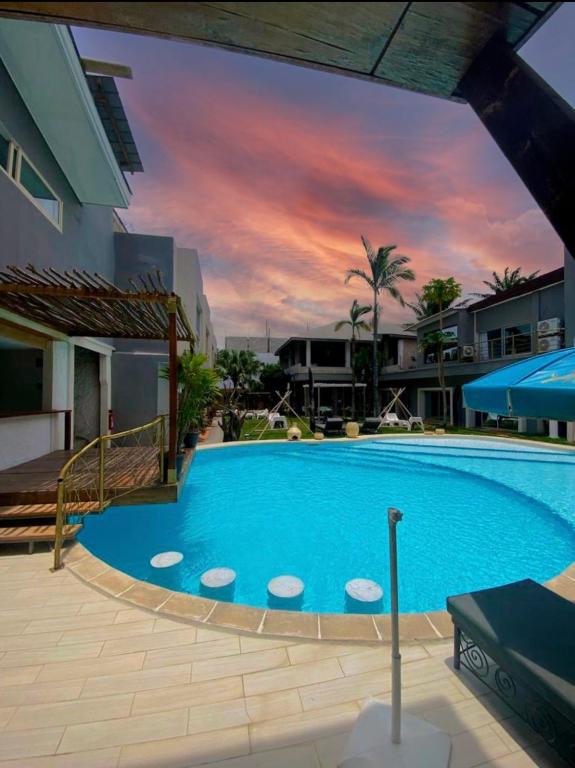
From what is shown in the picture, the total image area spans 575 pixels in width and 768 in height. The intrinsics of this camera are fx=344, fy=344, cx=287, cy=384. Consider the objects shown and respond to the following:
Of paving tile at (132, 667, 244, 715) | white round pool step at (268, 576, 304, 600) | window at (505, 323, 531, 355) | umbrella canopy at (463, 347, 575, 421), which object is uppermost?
window at (505, 323, 531, 355)

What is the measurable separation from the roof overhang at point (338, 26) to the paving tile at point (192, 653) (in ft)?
12.7

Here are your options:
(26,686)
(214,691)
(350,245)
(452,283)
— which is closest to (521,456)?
(452,283)

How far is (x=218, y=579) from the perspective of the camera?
3.93 m

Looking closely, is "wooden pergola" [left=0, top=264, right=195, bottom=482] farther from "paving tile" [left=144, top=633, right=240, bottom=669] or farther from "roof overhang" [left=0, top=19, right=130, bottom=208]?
"paving tile" [left=144, top=633, right=240, bottom=669]

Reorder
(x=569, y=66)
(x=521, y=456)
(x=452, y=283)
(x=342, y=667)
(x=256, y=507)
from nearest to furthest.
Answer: (x=569, y=66), (x=342, y=667), (x=256, y=507), (x=521, y=456), (x=452, y=283)

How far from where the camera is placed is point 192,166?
742 centimetres

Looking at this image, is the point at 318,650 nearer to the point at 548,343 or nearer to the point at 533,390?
the point at 533,390

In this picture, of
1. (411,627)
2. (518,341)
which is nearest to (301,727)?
(411,627)

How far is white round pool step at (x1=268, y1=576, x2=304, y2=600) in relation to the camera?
369 centimetres

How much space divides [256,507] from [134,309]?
4.86 meters

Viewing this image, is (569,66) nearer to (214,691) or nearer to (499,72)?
(499,72)

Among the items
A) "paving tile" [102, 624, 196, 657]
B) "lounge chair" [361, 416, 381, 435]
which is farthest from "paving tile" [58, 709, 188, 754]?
"lounge chair" [361, 416, 381, 435]

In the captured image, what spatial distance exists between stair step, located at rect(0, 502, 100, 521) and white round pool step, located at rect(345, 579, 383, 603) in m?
3.54

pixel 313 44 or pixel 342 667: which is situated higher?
pixel 313 44
